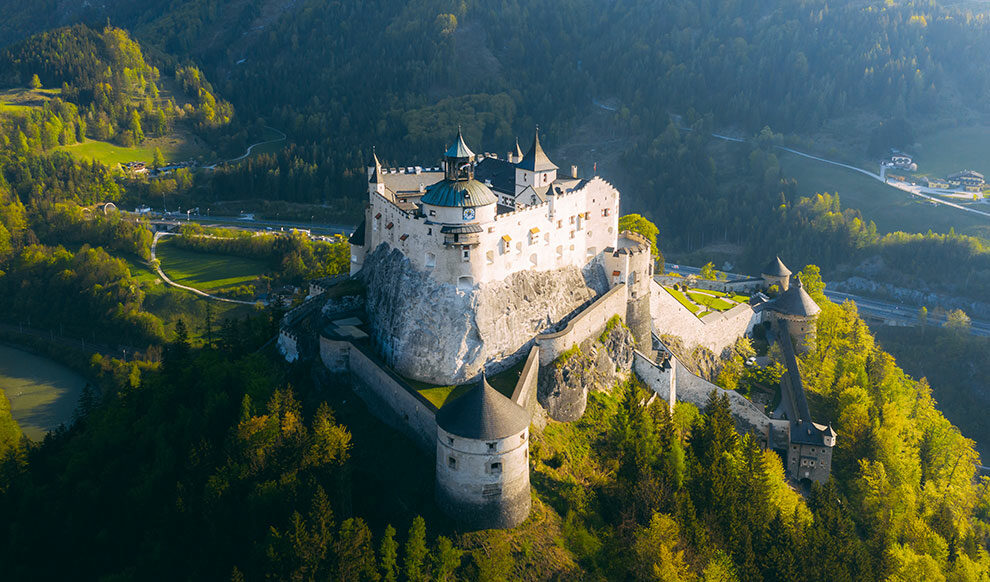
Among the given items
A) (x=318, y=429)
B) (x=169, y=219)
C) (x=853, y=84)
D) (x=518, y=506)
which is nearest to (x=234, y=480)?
(x=318, y=429)

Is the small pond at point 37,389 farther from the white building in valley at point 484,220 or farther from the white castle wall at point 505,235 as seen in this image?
the white castle wall at point 505,235

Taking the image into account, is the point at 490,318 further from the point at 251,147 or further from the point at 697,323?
the point at 251,147

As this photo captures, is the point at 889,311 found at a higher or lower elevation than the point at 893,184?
lower

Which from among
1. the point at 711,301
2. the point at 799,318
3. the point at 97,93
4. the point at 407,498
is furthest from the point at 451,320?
the point at 97,93

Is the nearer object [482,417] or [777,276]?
[482,417]

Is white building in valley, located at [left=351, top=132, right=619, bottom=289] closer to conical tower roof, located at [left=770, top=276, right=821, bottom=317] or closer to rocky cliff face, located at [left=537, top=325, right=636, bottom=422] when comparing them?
rocky cliff face, located at [left=537, top=325, right=636, bottom=422]

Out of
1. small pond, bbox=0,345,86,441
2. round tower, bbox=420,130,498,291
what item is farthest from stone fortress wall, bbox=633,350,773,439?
small pond, bbox=0,345,86,441
